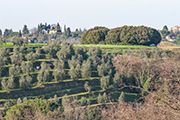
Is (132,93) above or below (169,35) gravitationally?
below

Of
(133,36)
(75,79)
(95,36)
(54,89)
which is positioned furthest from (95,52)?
(95,36)

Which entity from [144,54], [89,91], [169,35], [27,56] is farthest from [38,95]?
[169,35]

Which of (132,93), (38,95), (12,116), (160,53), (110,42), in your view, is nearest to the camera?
(12,116)

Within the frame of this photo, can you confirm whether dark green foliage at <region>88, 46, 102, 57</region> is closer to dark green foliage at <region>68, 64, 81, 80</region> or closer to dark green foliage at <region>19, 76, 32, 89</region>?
dark green foliage at <region>68, 64, 81, 80</region>

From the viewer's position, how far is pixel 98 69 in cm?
4875

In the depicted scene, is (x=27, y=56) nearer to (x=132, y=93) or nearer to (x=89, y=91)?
(x=89, y=91)

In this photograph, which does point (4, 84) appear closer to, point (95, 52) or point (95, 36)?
point (95, 52)

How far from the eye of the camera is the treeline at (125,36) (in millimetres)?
73312

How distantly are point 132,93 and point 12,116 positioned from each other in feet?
88.7

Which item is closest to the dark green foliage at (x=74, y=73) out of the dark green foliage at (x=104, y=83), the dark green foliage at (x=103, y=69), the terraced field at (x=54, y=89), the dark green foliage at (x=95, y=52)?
the terraced field at (x=54, y=89)

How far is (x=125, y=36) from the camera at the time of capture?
74062 mm

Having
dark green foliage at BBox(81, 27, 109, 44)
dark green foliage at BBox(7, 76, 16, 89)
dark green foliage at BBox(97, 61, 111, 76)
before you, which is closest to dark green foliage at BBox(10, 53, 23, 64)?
dark green foliage at BBox(7, 76, 16, 89)

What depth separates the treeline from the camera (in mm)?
73312

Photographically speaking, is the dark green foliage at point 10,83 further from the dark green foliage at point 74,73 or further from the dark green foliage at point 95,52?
the dark green foliage at point 95,52
